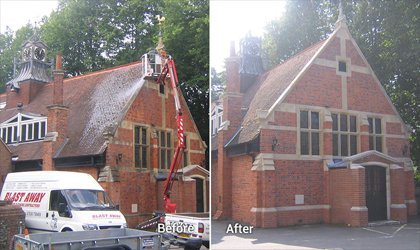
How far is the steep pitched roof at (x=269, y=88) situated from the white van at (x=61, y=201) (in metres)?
2.82

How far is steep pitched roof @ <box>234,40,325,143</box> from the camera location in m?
5.14

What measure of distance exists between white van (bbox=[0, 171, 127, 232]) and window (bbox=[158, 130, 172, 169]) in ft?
3.07

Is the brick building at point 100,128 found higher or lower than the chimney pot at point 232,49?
lower

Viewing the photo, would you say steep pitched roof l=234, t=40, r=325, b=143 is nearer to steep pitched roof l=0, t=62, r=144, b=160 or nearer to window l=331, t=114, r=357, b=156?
window l=331, t=114, r=357, b=156

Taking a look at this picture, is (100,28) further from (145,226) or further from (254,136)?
(254,136)

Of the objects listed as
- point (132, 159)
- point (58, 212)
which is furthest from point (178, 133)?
point (58, 212)

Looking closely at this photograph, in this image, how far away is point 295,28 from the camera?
5500 mm

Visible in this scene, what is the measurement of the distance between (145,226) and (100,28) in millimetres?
2942

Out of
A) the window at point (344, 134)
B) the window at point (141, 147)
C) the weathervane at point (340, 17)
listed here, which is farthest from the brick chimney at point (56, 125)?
the weathervane at point (340, 17)

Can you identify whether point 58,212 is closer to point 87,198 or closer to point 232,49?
point 87,198

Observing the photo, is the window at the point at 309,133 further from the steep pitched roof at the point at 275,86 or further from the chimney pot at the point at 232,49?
the chimney pot at the point at 232,49

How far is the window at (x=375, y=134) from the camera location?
5.48m

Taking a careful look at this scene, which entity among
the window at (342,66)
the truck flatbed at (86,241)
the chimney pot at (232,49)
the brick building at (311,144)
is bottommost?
the truck flatbed at (86,241)

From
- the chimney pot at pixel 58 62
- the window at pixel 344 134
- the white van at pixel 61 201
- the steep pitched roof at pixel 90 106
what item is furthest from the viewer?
the chimney pot at pixel 58 62
